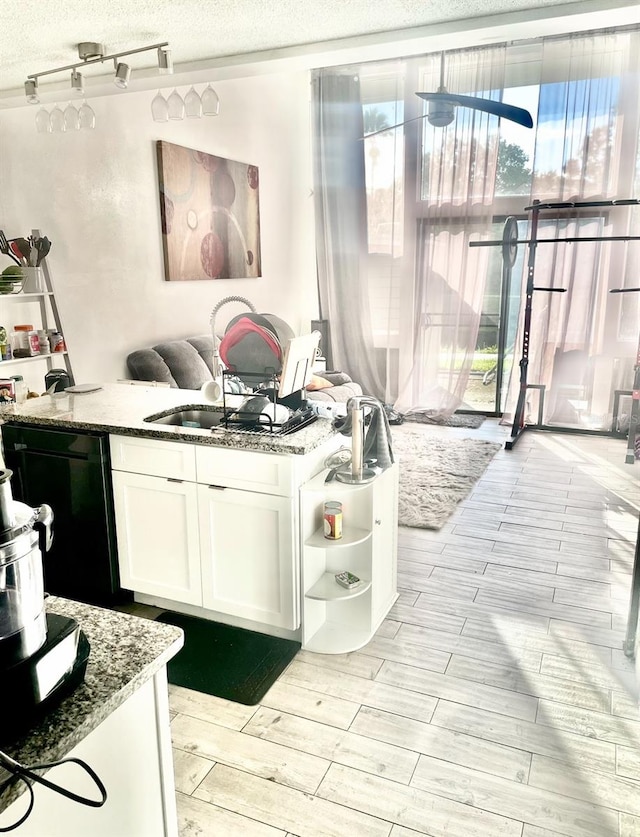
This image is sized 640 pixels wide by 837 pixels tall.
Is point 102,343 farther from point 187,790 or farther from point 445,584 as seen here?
point 187,790

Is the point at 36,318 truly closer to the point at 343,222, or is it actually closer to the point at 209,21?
the point at 209,21

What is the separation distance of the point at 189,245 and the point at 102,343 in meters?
1.22

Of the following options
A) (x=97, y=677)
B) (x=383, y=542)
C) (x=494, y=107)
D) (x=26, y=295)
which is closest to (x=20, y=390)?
(x=26, y=295)

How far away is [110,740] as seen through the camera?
108 centimetres

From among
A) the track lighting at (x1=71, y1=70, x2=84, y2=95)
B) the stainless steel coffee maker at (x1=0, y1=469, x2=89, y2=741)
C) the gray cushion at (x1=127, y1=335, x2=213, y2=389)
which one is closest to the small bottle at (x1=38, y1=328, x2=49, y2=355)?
the gray cushion at (x1=127, y1=335, x2=213, y2=389)

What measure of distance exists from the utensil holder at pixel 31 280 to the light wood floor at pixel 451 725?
8.19 ft

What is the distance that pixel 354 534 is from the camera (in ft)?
8.86

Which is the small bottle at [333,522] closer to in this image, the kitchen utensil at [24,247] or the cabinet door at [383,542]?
the cabinet door at [383,542]

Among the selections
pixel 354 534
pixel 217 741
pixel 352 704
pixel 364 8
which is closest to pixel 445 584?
pixel 354 534

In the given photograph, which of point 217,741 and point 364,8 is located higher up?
point 364,8

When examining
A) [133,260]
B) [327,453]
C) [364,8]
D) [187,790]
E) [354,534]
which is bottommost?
[187,790]

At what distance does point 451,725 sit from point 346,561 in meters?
0.78

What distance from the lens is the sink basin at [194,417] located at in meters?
3.06

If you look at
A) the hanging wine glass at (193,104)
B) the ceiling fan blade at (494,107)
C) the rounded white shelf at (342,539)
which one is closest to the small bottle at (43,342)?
the hanging wine glass at (193,104)
